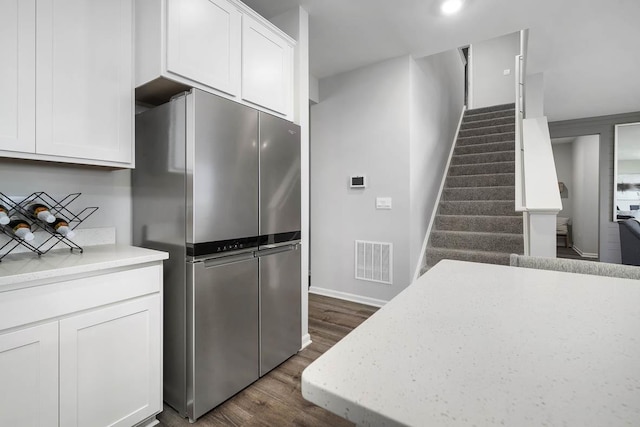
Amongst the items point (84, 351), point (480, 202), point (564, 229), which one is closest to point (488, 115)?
point (480, 202)

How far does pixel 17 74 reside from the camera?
133cm

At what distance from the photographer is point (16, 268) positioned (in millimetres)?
Answer: 1227

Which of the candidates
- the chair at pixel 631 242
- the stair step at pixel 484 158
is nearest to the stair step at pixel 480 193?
the stair step at pixel 484 158

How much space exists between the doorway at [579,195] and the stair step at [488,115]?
150 centimetres

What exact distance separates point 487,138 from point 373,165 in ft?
9.13

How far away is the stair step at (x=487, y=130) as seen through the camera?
5041mm

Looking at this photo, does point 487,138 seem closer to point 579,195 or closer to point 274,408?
point 579,195

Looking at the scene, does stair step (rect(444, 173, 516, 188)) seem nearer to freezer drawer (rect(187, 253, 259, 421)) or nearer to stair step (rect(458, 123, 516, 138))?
stair step (rect(458, 123, 516, 138))

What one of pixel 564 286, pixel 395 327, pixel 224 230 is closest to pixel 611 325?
pixel 564 286

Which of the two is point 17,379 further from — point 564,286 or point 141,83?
point 564,286

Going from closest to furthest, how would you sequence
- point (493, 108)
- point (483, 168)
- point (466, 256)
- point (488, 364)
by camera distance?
point (488, 364)
point (466, 256)
point (483, 168)
point (493, 108)

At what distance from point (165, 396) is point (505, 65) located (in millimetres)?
7715

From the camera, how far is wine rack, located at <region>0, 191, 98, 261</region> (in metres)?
1.52

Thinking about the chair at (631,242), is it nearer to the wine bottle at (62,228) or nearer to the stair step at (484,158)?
the stair step at (484,158)
